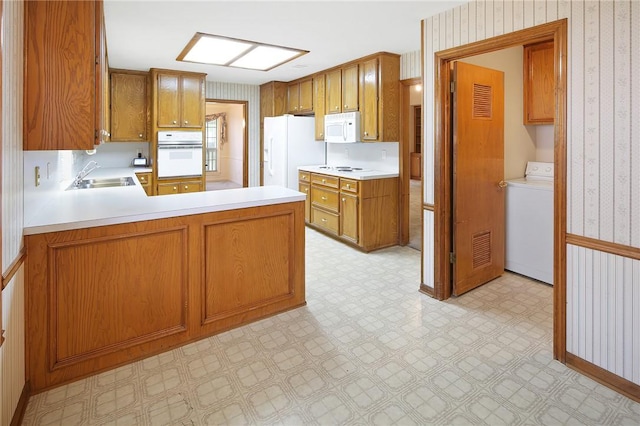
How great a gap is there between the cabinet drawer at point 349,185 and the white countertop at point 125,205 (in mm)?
1565

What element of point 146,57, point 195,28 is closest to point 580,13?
point 195,28

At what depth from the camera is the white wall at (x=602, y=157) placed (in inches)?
74.5

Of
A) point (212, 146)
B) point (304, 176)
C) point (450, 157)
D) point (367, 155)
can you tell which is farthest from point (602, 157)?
point (212, 146)

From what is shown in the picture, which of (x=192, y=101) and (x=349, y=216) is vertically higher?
(x=192, y=101)

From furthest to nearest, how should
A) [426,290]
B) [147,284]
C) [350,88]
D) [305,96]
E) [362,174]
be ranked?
[305,96] < [350,88] < [362,174] < [426,290] < [147,284]

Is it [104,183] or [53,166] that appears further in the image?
[104,183]

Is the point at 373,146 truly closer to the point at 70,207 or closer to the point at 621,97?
the point at 621,97

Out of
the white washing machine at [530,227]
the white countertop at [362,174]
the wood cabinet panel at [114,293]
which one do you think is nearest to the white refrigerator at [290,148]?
the white countertop at [362,174]

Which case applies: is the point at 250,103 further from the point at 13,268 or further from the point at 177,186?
the point at 13,268

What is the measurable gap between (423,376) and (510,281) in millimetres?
1963

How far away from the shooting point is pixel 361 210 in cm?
450

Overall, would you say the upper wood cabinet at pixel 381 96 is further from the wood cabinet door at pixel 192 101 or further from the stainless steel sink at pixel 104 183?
the stainless steel sink at pixel 104 183

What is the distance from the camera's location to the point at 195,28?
3.51 m

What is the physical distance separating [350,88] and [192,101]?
2457mm
